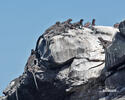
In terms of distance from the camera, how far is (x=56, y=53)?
44844 millimetres

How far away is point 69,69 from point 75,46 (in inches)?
73.5

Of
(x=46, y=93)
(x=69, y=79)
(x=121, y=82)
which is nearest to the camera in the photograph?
(x=121, y=82)

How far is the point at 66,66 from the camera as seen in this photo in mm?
44938

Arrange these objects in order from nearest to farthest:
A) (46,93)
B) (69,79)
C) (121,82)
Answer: (121,82)
(69,79)
(46,93)

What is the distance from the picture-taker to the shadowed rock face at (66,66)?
42.7 metres

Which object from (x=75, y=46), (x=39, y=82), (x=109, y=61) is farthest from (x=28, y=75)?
(x=109, y=61)

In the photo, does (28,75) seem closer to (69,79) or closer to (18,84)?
(18,84)

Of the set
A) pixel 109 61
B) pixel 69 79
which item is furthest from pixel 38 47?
pixel 109 61

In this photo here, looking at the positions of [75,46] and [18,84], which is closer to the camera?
[75,46]

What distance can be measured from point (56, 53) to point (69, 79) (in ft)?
8.33

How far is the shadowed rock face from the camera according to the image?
42.7 meters

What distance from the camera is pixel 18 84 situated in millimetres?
48156

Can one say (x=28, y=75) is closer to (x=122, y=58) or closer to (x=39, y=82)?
(x=39, y=82)

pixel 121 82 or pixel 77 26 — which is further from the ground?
pixel 77 26
